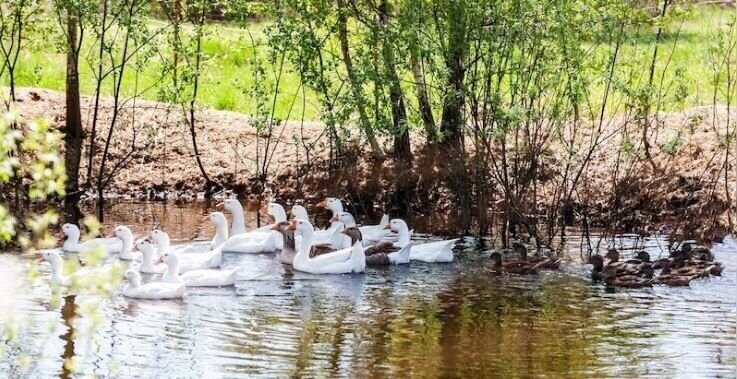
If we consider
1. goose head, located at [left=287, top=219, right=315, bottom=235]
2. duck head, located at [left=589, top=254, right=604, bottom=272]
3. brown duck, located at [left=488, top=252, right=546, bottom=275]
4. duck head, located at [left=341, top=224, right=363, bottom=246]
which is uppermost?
goose head, located at [left=287, top=219, right=315, bottom=235]

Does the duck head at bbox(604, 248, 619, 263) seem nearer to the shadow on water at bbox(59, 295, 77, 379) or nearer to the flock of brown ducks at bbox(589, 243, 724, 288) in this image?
the flock of brown ducks at bbox(589, 243, 724, 288)

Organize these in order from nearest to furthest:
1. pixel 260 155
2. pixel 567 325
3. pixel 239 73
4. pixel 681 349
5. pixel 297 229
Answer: pixel 681 349 → pixel 567 325 → pixel 297 229 → pixel 260 155 → pixel 239 73

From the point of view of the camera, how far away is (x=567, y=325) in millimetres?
13938

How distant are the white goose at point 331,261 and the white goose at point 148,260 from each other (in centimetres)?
165

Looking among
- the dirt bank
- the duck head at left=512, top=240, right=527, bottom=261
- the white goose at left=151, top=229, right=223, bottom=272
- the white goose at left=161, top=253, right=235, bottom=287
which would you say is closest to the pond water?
the white goose at left=161, top=253, right=235, bottom=287

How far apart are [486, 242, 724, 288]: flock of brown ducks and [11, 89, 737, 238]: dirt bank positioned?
1578mm

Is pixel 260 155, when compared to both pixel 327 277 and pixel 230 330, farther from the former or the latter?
pixel 230 330

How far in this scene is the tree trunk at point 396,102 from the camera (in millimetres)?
19641

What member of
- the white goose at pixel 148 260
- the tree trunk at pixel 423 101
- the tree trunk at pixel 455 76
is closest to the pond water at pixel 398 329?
the white goose at pixel 148 260

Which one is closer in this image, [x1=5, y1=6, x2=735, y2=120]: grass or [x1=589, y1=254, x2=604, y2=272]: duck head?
[x1=589, y1=254, x2=604, y2=272]: duck head

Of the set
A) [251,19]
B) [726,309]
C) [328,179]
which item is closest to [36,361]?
[726,309]

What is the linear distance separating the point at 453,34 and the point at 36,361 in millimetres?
8930

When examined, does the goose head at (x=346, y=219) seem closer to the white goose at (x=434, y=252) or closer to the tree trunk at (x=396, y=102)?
the white goose at (x=434, y=252)

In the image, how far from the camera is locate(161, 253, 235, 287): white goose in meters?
15.4
